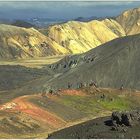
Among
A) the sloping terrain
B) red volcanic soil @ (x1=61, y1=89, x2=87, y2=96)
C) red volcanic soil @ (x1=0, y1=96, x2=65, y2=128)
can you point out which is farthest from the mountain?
red volcanic soil @ (x1=0, y1=96, x2=65, y2=128)

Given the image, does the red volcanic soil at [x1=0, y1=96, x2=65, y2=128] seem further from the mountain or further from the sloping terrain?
the mountain

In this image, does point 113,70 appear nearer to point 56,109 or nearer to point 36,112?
point 56,109

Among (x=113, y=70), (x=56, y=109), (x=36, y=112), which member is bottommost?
(x=56, y=109)

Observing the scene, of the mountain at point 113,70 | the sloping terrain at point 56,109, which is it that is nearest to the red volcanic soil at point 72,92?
the sloping terrain at point 56,109

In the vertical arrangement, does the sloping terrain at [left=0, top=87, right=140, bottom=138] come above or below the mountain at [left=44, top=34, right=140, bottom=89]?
below

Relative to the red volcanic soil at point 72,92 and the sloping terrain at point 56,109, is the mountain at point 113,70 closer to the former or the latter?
the sloping terrain at point 56,109

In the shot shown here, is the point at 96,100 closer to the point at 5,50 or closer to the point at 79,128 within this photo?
the point at 79,128

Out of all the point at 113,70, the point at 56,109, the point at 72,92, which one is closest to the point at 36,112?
the point at 56,109

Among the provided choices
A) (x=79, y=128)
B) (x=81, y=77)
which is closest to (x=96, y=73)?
(x=81, y=77)
